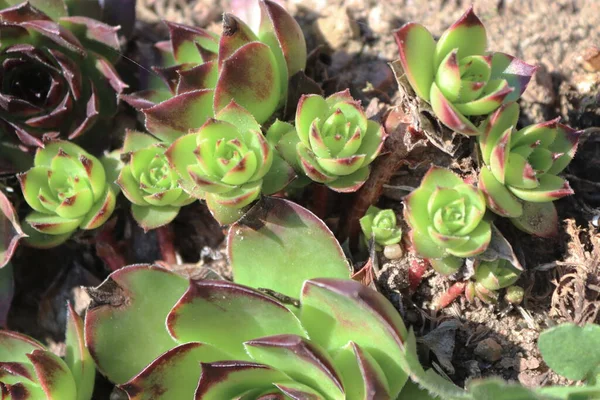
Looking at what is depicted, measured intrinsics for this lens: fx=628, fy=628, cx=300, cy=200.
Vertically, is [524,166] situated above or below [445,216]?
above

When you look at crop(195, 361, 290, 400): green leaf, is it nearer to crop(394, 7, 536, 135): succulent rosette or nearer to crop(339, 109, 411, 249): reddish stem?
crop(339, 109, 411, 249): reddish stem

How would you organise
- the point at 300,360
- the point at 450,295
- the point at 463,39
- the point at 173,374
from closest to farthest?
the point at 300,360
the point at 173,374
the point at 463,39
the point at 450,295

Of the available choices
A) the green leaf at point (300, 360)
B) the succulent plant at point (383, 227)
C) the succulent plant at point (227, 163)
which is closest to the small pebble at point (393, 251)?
the succulent plant at point (383, 227)

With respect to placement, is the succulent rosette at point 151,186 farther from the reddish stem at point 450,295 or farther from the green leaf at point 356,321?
the reddish stem at point 450,295

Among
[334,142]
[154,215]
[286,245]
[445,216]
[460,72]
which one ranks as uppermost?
[460,72]

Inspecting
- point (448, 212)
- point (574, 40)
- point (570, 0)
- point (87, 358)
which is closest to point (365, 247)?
point (448, 212)

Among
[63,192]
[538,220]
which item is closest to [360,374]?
[538,220]

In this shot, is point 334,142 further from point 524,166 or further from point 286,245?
point 524,166

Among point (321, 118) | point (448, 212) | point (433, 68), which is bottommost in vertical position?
point (448, 212)

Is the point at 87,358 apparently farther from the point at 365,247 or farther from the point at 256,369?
the point at 365,247
